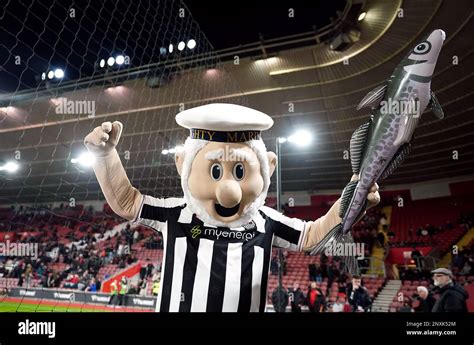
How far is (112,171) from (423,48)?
123cm

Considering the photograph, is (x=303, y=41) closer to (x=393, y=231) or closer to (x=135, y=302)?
(x=135, y=302)

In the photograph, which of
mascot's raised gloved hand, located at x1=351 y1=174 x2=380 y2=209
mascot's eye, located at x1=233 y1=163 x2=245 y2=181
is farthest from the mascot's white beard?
mascot's raised gloved hand, located at x1=351 y1=174 x2=380 y2=209

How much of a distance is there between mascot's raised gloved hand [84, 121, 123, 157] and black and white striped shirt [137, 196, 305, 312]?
0.97 ft

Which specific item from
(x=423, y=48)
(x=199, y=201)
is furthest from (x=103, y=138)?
(x=423, y=48)

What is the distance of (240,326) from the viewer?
4.20 ft

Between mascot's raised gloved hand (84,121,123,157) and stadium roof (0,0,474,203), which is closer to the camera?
mascot's raised gloved hand (84,121,123,157)

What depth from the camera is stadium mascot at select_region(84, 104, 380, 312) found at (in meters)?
1.43

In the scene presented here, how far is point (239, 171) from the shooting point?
146 centimetres

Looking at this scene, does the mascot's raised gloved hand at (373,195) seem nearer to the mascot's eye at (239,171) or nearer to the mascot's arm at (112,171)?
the mascot's eye at (239,171)

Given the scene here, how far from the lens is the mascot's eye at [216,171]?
4.74ft

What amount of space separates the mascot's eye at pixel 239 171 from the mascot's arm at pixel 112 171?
46 centimetres

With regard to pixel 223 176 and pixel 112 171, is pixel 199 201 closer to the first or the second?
pixel 223 176

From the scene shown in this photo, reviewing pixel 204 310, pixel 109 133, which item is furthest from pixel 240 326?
pixel 109 133

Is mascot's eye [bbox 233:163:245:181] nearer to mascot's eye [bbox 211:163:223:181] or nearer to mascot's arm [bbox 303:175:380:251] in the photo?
mascot's eye [bbox 211:163:223:181]
